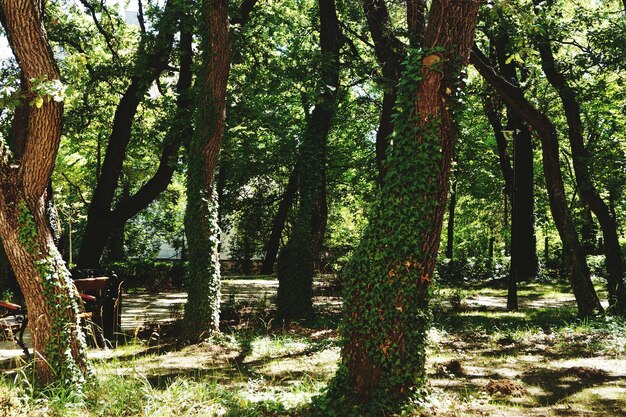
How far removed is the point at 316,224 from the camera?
13086 millimetres

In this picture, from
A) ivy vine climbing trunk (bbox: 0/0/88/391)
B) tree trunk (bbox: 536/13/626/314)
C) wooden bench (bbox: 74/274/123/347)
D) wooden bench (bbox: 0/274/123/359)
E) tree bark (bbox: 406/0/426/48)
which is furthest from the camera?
tree trunk (bbox: 536/13/626/314)

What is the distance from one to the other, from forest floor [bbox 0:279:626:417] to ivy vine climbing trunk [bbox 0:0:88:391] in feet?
1.47

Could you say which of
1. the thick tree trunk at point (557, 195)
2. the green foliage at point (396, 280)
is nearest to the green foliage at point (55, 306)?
the green foliage at point (396, 280)

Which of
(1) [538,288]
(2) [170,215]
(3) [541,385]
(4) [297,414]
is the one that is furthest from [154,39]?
(2) [170,215]

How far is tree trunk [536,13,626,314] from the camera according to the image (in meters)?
12.9

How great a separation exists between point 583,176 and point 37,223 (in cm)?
1160

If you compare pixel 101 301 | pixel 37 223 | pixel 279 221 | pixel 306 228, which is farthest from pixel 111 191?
pixel 279 221

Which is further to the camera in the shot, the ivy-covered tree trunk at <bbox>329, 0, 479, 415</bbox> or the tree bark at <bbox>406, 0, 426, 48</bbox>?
the tree bark at <bbox>406, 0, 426, 48</bbox>

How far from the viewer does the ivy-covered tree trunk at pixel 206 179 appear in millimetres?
9586

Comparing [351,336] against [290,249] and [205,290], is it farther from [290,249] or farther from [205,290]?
[290,249]

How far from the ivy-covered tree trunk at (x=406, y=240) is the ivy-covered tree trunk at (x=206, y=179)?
445cm

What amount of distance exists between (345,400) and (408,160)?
2537mm

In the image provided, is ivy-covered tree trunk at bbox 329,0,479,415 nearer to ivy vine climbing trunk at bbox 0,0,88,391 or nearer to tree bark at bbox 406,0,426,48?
tree bark at bbox 406,0,426,48

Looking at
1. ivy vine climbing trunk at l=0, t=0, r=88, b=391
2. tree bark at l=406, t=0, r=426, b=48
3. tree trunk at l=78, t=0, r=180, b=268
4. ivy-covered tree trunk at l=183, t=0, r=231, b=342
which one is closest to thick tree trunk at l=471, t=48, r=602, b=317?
tree bark at l=406, t=0, r=426, b=48
